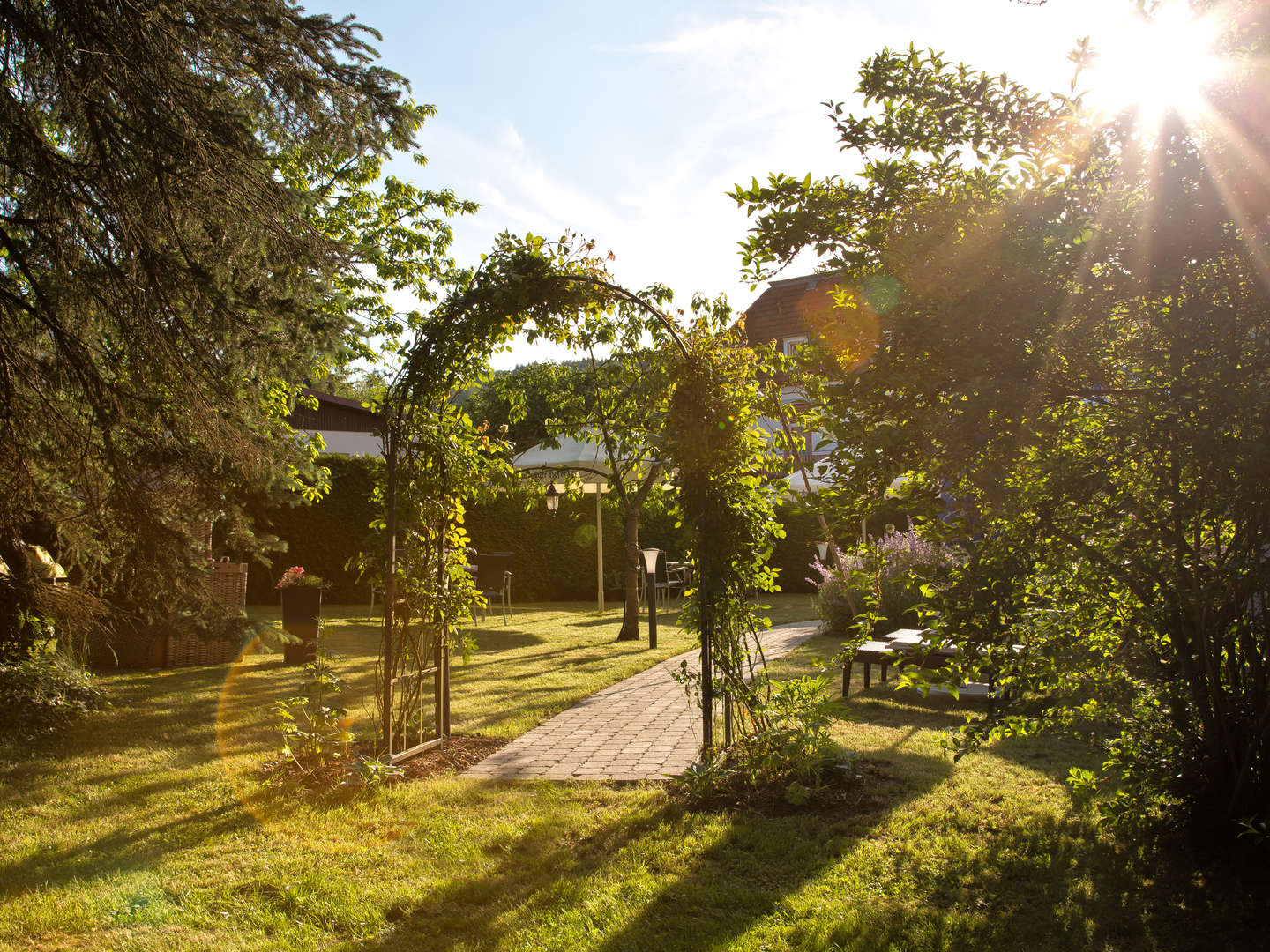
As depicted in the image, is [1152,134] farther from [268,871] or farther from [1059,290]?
[268,871]

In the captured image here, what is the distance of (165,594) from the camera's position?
516 cm

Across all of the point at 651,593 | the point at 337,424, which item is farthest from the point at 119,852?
the point at 337,424

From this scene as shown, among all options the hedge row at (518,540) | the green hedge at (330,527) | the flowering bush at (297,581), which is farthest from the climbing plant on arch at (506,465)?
the green hedge at (330,527)

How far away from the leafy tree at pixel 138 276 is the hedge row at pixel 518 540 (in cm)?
963

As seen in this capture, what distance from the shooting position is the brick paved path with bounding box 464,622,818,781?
500cm

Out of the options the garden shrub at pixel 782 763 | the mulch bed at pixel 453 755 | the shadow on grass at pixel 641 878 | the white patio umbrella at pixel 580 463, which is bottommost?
the shadow on grass at pixel 641 878

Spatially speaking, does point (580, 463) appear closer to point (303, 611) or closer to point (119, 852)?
point (303, 611)

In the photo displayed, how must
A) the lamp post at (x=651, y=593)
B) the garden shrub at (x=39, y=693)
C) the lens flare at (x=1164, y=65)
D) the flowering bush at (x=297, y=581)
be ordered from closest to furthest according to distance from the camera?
the lens flare at (x=1164, y=65) < the garden shrub at (x=39, y=693) < the flowering bush at (x=297, y=581) < the lamp post at (x=651, y=593)

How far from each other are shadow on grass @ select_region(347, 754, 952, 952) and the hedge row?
37.8 feet

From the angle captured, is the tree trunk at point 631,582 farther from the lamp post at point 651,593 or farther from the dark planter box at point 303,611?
the dark planter box at point 303,611

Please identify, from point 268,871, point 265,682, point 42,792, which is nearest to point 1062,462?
point 268,871

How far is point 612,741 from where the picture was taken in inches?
224

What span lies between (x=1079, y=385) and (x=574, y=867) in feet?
8.61

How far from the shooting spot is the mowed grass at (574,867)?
9.72 feet
